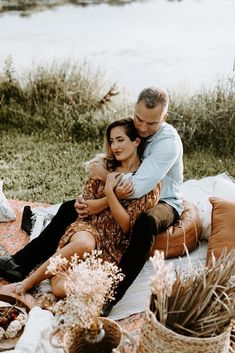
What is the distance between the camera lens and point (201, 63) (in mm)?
5832

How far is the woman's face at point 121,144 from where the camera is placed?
284 centimetres

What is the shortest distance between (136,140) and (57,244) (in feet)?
2.40

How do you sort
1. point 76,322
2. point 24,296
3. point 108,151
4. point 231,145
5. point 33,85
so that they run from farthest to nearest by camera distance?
point 33,85 → point 231,145 → point 108,151 → point 24,296 → point 76,322

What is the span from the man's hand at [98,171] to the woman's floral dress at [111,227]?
7 centimetres

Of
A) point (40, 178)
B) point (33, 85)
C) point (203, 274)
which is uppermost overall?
point (203, 274)

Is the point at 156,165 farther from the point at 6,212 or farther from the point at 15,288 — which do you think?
the point at 6,212

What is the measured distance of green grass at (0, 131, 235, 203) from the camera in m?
4.15

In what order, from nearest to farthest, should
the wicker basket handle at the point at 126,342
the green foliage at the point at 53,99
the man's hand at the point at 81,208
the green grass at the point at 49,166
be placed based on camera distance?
1. the wicker basket handle at the point at 126,342
2. the man's hand at the point at 81,208
3. the green grass at the point at 49,166
4. the green foliage at the point at 53,99

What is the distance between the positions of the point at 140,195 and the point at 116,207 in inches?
5.8

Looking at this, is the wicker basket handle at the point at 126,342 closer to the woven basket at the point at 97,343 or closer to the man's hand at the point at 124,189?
the woven basket at the point at 97,343

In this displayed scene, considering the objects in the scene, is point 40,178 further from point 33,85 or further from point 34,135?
point 33,85

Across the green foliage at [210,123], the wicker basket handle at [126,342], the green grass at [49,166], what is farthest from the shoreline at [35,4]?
the wicker basket handle at [126,342]

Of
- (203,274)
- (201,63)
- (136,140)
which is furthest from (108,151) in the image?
(201,63)

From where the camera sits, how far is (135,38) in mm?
6102
